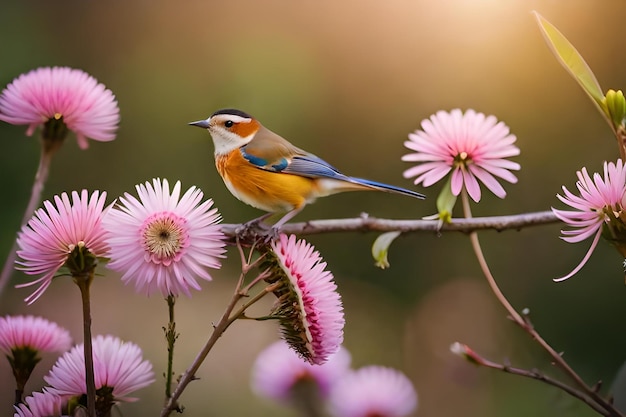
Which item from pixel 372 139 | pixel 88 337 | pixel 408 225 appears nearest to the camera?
pixel 88 337

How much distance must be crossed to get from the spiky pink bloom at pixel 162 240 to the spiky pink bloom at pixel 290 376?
0.14m

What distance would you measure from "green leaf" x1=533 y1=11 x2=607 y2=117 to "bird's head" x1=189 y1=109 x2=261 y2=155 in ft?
0.58

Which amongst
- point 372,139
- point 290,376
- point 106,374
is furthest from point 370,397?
point 372,139

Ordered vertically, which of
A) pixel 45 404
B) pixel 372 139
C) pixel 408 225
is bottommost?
pixel 45 404

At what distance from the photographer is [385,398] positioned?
396mm

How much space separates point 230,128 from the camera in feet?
1.39

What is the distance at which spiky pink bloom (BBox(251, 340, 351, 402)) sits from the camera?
41cm

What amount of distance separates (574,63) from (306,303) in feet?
0.60

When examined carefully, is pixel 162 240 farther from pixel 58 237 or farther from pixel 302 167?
pixel 302 167

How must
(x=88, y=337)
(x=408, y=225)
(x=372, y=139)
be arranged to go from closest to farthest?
(x=88, y=337)
(x=408, y=225)
(x=372, y=139)

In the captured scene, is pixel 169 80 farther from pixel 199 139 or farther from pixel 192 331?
pixel 192 331

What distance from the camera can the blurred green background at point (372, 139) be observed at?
1.90 ft

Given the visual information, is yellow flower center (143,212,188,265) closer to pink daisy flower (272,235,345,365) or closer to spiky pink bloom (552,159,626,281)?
pink daisy flower (272,235,345,365)

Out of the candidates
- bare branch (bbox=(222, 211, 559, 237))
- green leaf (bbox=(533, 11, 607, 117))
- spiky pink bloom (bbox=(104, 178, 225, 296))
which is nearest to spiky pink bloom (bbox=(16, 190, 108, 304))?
spiky pink bloom (bbox=(104, 178, 225, 296))
